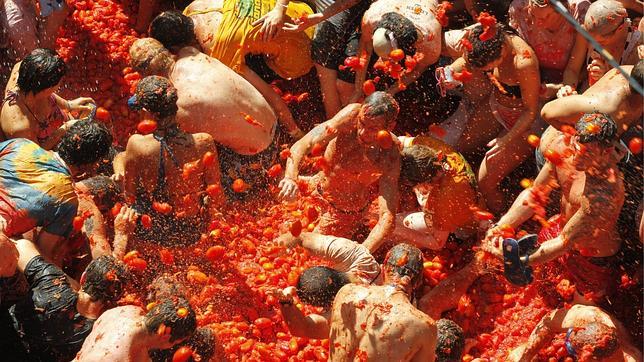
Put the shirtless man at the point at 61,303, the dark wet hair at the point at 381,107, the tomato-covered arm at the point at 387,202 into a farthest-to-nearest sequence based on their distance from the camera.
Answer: the tomato-covered arm at the point at 387,202 < the dark wet hair at the point at 381,107 < the shirtless man at the point at 61,303

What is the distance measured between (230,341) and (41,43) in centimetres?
328

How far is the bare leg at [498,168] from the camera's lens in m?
8.13

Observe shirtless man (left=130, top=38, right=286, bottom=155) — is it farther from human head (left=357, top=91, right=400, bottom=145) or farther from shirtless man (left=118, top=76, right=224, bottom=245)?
human head (left=357, top=91, right=400, bottom=145)

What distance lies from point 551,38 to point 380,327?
10.4ft

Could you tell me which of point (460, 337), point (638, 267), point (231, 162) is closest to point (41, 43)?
point (231, 162)

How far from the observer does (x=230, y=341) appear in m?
7.34

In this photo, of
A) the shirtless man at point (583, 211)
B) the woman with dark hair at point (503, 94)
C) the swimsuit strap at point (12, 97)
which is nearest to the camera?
the shirtless man at point (583, 211)

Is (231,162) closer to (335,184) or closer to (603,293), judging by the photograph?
(335,184)

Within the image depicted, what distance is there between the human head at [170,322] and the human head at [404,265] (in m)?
1.14

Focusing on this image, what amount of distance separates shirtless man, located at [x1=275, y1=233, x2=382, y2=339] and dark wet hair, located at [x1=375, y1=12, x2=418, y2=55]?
1.66m

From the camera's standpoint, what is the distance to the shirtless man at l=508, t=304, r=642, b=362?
256 inches

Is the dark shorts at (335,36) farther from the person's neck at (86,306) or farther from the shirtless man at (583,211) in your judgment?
the person's neck at (86,306)

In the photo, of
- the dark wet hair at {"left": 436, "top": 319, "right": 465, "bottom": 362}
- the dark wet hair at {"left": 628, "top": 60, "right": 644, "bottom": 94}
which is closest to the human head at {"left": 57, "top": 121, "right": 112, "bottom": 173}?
the dark wet hair at {"left": 436, "top": 319, "right": 465, "bottom": 362}

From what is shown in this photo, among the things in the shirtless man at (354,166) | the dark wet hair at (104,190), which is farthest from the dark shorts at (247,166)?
the dark wet hair at (104,190)
